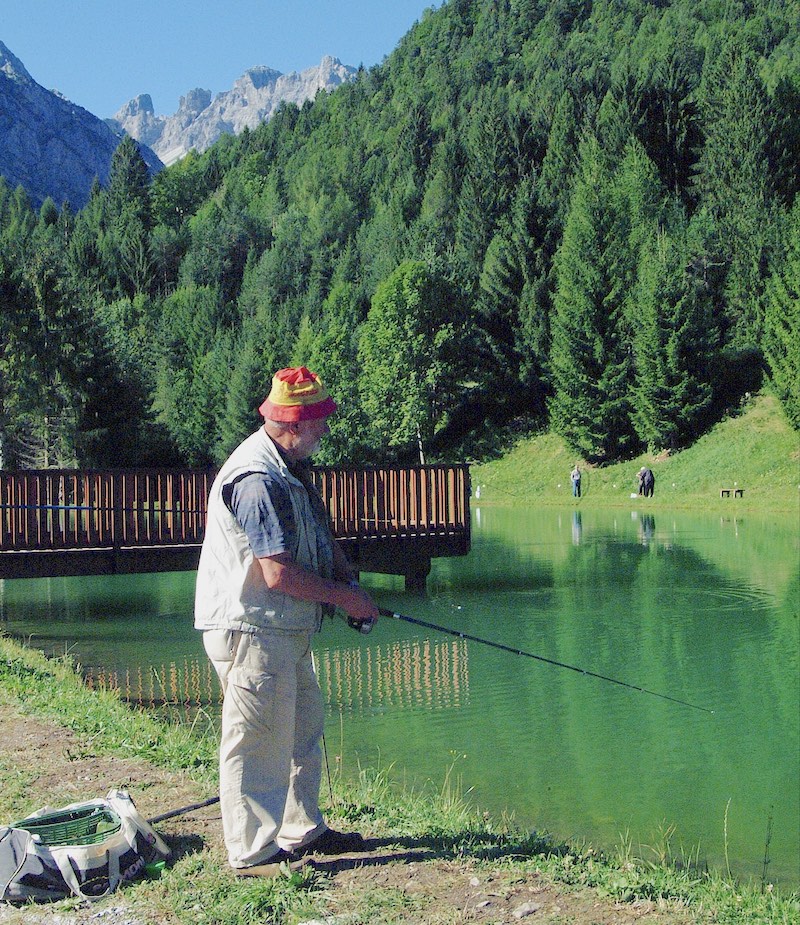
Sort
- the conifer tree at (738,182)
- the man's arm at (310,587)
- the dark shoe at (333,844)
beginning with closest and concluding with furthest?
1. the man's arm at (310,587)
2. the dark shoe at (333,844)
3. the conifer tree at (738,182)

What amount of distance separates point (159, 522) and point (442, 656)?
6217 millimetres

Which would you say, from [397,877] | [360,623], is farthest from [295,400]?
[397,877]

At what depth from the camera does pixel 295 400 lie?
4.59m

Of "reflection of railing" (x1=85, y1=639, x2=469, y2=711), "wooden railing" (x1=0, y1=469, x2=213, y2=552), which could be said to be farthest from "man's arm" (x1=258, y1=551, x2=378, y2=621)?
"wooden railing" (x1=0, y1=469, x2=213, y2=552)

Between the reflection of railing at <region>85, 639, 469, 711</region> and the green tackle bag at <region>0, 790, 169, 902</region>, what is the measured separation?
552cm

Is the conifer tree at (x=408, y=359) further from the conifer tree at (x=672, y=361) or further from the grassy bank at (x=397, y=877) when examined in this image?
the grassy bank at (x=397, y=877)

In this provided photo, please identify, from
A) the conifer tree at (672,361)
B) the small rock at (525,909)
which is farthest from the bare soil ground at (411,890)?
the conifer tree at (672,361)

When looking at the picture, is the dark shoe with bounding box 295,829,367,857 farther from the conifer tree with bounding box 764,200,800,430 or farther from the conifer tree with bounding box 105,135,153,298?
the conifer tree with bounding box 105,135,153,298

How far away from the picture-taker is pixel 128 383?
4725 cm

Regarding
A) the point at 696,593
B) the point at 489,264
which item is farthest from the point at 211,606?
the point at 489,264

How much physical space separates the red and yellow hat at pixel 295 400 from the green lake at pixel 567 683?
3.33m

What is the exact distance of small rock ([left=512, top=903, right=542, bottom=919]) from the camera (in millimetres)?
4234

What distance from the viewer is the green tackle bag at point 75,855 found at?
439 cm

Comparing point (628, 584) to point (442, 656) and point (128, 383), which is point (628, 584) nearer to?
point (442, 656)
